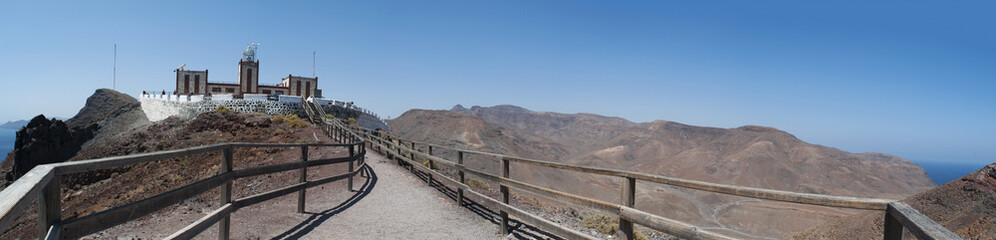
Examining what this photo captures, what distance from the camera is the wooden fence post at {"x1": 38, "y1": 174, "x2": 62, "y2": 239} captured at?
87.1 inches

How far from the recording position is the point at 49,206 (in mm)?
2307

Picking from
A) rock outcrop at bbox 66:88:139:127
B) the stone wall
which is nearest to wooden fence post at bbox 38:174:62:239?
the stone wall

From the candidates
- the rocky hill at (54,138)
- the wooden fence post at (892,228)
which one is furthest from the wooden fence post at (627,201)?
the rocky hill at (54,138)

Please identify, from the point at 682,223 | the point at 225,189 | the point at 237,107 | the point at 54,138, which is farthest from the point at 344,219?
the point at 54,138

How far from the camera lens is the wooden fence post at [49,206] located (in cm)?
221

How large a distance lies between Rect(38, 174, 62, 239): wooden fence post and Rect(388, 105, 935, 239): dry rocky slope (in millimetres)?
48251

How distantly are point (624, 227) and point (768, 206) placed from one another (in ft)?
242

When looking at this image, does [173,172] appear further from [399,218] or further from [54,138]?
[54,138]

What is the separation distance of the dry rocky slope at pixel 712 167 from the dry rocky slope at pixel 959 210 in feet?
134

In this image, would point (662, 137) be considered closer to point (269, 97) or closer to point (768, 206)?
point (768, 206)

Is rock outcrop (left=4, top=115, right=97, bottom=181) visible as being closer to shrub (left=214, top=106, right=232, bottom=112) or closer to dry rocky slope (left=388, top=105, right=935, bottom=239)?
shrub (left=214, top=106, right=232, bottom=112)

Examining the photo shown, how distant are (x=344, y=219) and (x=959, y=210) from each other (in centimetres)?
800

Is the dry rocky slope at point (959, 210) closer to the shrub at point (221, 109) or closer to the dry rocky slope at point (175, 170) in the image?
the dry rocky slope at point (175, 170)

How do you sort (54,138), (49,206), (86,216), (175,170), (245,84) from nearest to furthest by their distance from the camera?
(49,206) < (86,216) < (175,170) < (54,138) < (245,84)
